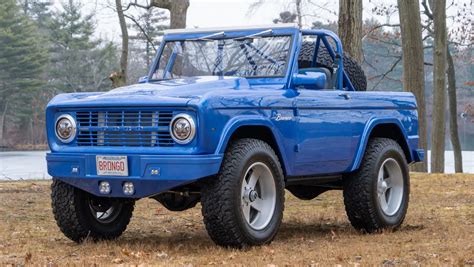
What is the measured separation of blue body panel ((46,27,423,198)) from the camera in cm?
734

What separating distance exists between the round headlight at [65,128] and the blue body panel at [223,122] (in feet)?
0.15

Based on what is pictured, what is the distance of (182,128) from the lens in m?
7.37

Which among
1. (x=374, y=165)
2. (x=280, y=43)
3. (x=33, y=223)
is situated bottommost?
(x=33, y=223)

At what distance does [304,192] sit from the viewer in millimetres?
10133

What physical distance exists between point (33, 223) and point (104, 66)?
184ft

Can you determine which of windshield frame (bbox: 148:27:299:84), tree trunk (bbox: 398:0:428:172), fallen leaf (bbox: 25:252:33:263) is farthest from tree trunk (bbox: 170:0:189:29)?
fallen leaf (bbox: 25:252:33:263)

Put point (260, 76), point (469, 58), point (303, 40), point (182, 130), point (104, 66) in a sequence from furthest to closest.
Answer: point (104, 66)
point (469, 58)
point (303, 40)
point (260, 76)
point (182, 130)

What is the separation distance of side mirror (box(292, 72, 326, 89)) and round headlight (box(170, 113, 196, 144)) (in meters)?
1.54

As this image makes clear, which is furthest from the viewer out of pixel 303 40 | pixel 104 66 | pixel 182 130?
pixel 104 66

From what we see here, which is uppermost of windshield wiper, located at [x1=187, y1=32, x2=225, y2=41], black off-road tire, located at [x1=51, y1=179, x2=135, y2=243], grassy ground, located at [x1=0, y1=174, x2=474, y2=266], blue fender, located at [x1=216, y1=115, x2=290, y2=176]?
windshield wiper, located at [x1=187, y1=32, x2=225, y2=41]

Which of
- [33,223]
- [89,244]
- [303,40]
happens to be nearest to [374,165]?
[303,40]

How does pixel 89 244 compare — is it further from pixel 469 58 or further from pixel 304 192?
pixel 469 58

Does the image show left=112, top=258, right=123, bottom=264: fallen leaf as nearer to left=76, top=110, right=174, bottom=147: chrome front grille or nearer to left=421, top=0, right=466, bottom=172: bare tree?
left=76, top=110, right=174, bottom=147: chrome front grille

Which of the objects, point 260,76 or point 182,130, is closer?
point 182,130
